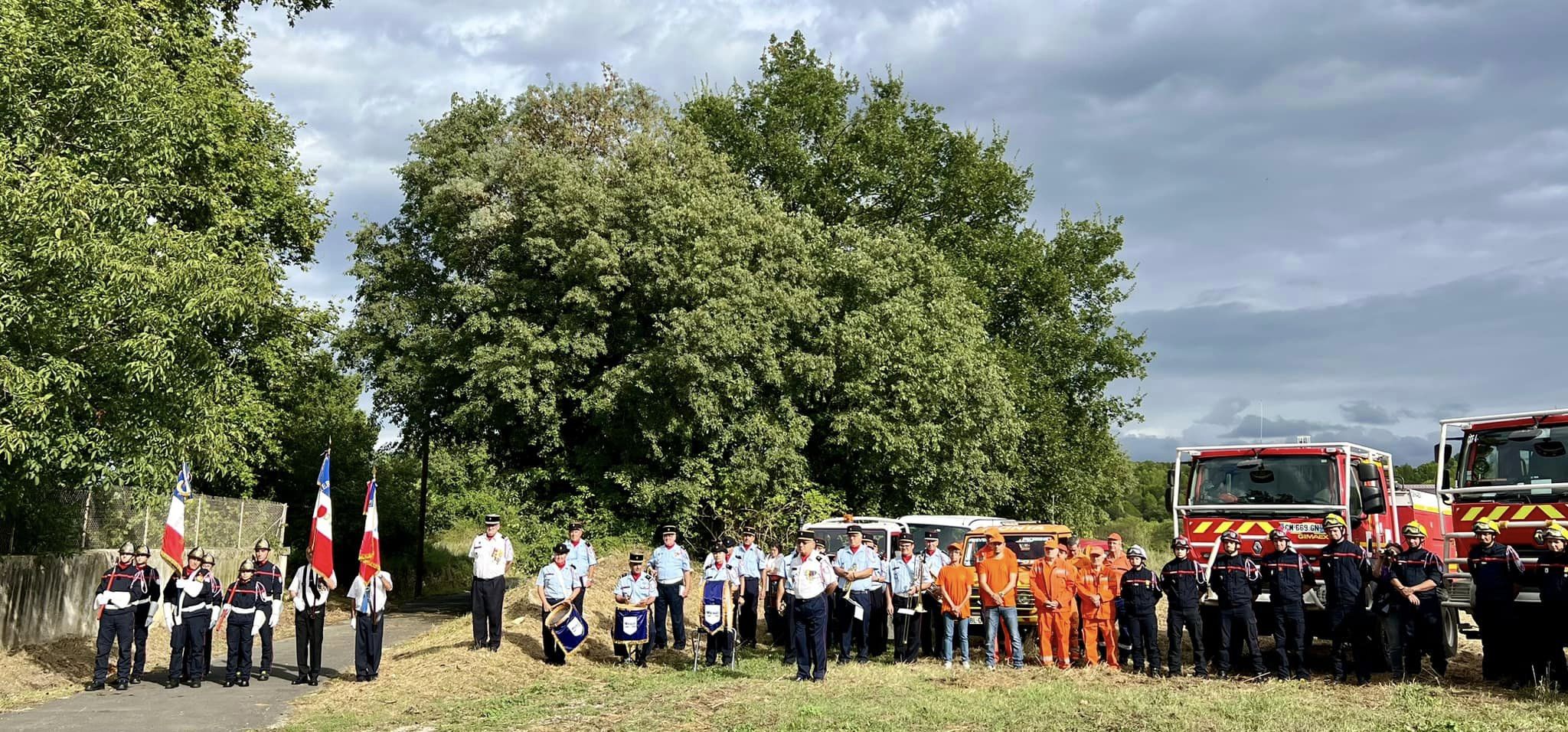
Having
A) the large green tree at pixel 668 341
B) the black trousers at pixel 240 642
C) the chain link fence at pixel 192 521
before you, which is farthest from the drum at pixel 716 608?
the large green tree at pixel 668 341

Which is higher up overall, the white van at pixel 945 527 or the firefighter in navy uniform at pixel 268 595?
the white van at pixel 945 527

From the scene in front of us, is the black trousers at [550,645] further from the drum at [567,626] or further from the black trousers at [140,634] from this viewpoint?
the black trousers at [140,634]

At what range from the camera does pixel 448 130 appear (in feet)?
113

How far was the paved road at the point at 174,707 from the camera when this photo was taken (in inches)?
486

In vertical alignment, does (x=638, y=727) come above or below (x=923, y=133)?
below

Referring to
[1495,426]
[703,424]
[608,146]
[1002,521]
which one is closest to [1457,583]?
[1495,426]

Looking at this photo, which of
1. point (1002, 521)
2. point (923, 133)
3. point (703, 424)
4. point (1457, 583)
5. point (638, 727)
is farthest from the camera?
point (923, 133)

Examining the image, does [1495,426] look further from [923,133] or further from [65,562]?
[923,133]

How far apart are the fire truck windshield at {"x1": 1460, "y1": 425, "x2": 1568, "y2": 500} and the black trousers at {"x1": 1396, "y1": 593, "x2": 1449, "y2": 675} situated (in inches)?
70.3

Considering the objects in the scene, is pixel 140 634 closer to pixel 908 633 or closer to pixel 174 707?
pixel 174 707

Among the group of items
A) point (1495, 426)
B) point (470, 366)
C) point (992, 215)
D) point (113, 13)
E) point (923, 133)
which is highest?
point (923, 133)

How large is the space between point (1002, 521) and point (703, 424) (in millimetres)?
8107

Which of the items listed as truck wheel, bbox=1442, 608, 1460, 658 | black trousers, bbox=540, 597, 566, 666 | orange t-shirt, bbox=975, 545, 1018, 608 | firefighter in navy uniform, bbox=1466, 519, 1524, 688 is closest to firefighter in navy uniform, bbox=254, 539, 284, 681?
black trousers, bbox=540, 597, 566, 666

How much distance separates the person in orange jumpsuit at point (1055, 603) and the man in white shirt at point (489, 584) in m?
Result: 7.29
